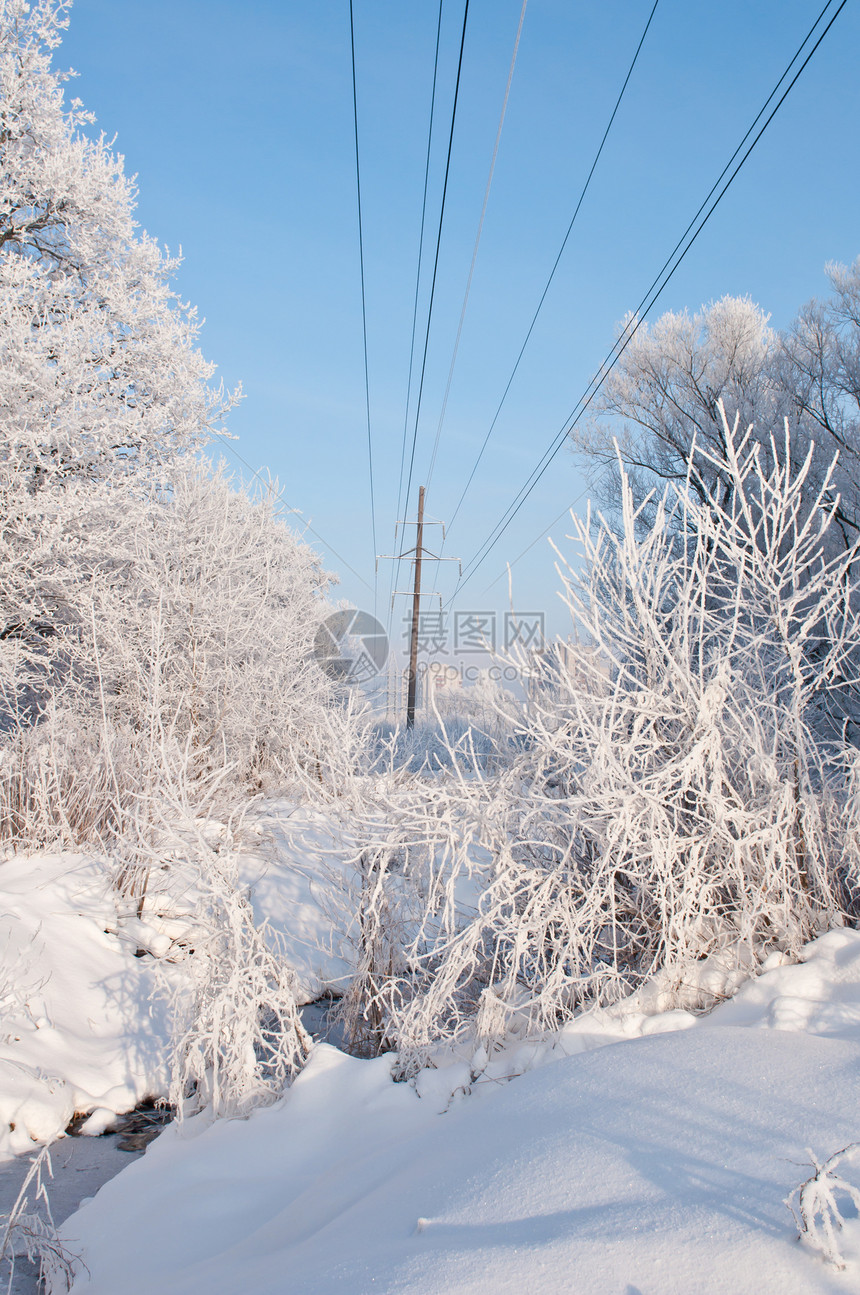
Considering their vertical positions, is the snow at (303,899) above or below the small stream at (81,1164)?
above

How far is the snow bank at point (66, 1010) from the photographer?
3.46 meters

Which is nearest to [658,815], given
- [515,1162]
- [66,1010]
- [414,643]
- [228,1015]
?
[515,1162]

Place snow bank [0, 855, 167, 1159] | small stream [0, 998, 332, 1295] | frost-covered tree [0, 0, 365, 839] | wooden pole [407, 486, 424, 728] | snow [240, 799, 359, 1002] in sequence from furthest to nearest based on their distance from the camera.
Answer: wooden pole [407, 486, 424, 728], frost-covered tree [0, 0, 365, 839], snow [240, 799, 359, 1002], snow bank [0, 855, 167, 1159], small stream [0, 998, 332, 1295]

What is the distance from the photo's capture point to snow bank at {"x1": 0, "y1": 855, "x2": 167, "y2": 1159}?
346cm

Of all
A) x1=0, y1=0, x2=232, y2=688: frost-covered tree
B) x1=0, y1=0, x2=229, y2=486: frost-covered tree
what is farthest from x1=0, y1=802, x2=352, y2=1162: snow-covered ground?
x1=0, y1=0, x2=229, y2=486: frost-covered tree

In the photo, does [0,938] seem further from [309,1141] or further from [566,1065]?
[566,1065]

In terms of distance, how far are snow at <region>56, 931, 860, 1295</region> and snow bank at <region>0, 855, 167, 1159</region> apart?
0.95 m

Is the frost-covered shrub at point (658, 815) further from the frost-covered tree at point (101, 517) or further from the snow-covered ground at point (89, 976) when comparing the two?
the frost-covered tree at point (101, 517)

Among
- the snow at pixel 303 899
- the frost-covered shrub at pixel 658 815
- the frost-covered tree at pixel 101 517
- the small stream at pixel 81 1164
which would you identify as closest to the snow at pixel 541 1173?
the frost-covered shrub at pixel 658 815

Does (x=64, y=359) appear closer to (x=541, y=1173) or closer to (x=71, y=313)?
(x=71, y=313)

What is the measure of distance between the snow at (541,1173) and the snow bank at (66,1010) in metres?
0.95

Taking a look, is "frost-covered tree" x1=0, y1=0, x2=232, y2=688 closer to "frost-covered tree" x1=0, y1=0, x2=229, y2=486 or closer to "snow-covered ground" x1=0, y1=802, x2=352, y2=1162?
"frost-covered tree" x1=0, y1=0, x2=229, y2=486

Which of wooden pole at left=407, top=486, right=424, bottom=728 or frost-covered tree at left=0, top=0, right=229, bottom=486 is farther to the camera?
wooden pole at left=407, top=486, right=424, bottom=728

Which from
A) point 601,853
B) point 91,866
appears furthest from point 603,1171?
point 91,866
